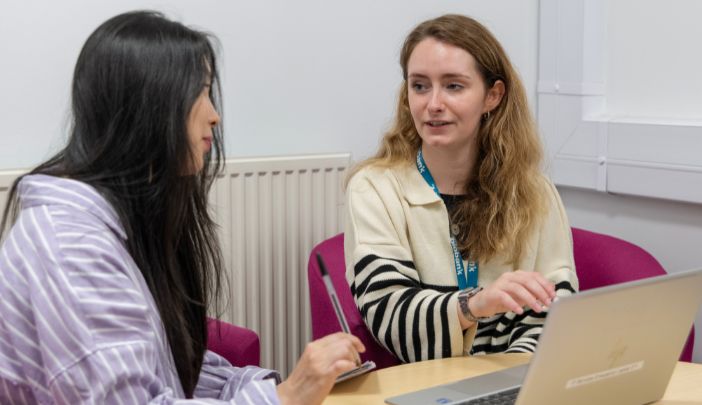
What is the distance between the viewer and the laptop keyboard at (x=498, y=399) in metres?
1.52

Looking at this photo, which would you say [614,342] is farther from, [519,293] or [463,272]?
[463,272]

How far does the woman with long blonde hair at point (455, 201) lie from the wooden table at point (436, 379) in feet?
0.77

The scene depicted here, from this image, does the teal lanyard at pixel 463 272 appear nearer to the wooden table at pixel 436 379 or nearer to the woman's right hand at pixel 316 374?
the wooden table at pixel 436 379

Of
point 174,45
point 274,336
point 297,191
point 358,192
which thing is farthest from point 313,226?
point 174,45

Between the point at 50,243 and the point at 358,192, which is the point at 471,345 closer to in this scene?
the point at 358,192

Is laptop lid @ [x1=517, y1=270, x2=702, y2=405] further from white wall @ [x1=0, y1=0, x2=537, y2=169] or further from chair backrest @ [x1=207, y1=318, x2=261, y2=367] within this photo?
white wall @ [x1=0, y1=0, x2=537, y2=169]

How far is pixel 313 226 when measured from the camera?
10.0ft

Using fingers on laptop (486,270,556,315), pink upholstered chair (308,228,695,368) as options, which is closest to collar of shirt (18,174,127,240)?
fingers on laptop (486,270,556,315)

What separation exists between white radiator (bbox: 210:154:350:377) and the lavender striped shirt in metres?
1.48

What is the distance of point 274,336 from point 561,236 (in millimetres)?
1104

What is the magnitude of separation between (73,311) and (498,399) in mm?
695

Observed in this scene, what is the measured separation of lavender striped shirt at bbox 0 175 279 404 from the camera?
3.96 feet

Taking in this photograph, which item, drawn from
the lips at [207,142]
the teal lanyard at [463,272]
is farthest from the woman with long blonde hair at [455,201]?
the lips at [207,142]

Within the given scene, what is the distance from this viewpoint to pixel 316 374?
1.34 m
